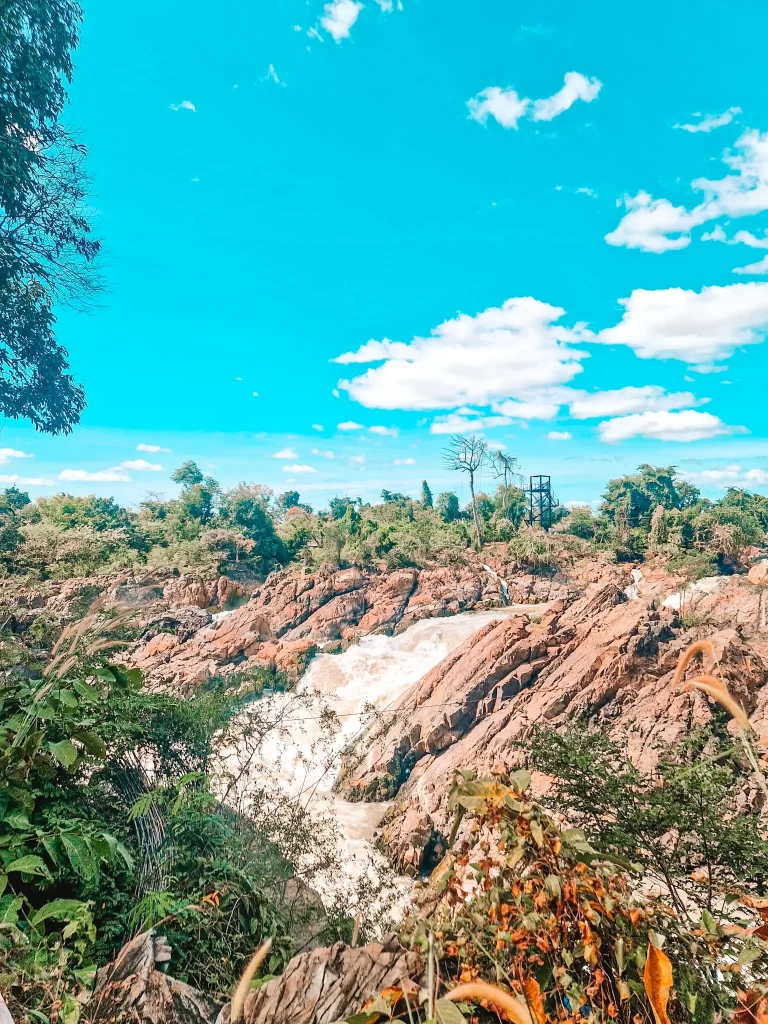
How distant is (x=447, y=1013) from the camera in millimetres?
858

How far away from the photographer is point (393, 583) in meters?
17.4

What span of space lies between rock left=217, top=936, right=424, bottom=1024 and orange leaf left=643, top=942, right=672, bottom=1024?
538 mm

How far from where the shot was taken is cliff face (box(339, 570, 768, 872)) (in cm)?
676

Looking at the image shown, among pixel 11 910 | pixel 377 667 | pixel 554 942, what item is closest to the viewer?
pixel 554 942

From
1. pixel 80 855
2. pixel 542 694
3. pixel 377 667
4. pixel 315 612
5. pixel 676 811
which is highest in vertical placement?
pixel 80 855

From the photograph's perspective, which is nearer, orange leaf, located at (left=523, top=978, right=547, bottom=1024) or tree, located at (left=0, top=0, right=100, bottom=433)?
orange leaf, located at (left=523, top=978, right=547, bottom=1024)

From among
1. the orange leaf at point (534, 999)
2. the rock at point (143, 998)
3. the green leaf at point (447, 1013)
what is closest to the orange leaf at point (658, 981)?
the orange leaf at point (534, 999)

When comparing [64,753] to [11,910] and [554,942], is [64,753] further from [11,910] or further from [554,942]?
[554,942]

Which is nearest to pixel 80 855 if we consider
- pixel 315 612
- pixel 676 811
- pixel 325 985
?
pixel 325 985

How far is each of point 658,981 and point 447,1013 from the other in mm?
348

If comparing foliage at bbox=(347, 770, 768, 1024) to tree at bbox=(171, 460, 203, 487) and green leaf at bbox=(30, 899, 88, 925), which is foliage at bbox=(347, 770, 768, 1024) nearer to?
green leaf at bbox=(30, 899, 88, 925)

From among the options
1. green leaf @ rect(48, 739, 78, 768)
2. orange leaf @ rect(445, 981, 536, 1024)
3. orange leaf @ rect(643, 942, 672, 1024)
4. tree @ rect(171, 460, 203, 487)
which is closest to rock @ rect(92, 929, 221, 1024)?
green leaf @ rect(48, 739, 78, 768)

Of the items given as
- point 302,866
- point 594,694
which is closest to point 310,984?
point 302,866

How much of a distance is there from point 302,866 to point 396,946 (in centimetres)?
215
